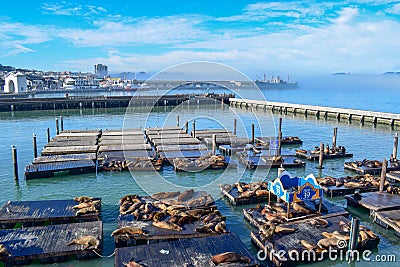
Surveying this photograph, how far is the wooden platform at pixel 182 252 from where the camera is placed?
30.8ft

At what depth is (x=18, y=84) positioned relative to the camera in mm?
79125

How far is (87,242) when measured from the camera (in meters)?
10.5

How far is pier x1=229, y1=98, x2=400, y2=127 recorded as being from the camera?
131ft

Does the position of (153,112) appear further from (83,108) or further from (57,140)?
(57,140)

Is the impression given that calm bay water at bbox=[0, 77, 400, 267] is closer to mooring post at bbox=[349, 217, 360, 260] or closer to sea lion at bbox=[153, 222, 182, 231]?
mooring post at bbox=[349, 217, 360, 260]

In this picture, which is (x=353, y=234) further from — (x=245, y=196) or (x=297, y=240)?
(x=245, y=196)

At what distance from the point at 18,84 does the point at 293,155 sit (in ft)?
245

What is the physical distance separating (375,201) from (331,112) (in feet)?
112

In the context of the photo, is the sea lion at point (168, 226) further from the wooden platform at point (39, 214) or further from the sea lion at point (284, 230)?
the sea lion at point (284, 230)

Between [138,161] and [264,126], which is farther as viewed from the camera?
[264,126]

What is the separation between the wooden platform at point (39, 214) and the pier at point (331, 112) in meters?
37.0

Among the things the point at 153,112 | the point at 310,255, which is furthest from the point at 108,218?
the point at 153,112

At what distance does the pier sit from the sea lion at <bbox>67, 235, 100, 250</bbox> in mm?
37617

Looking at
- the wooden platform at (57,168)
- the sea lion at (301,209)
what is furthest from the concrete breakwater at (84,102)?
the sea lion at (301,209)
